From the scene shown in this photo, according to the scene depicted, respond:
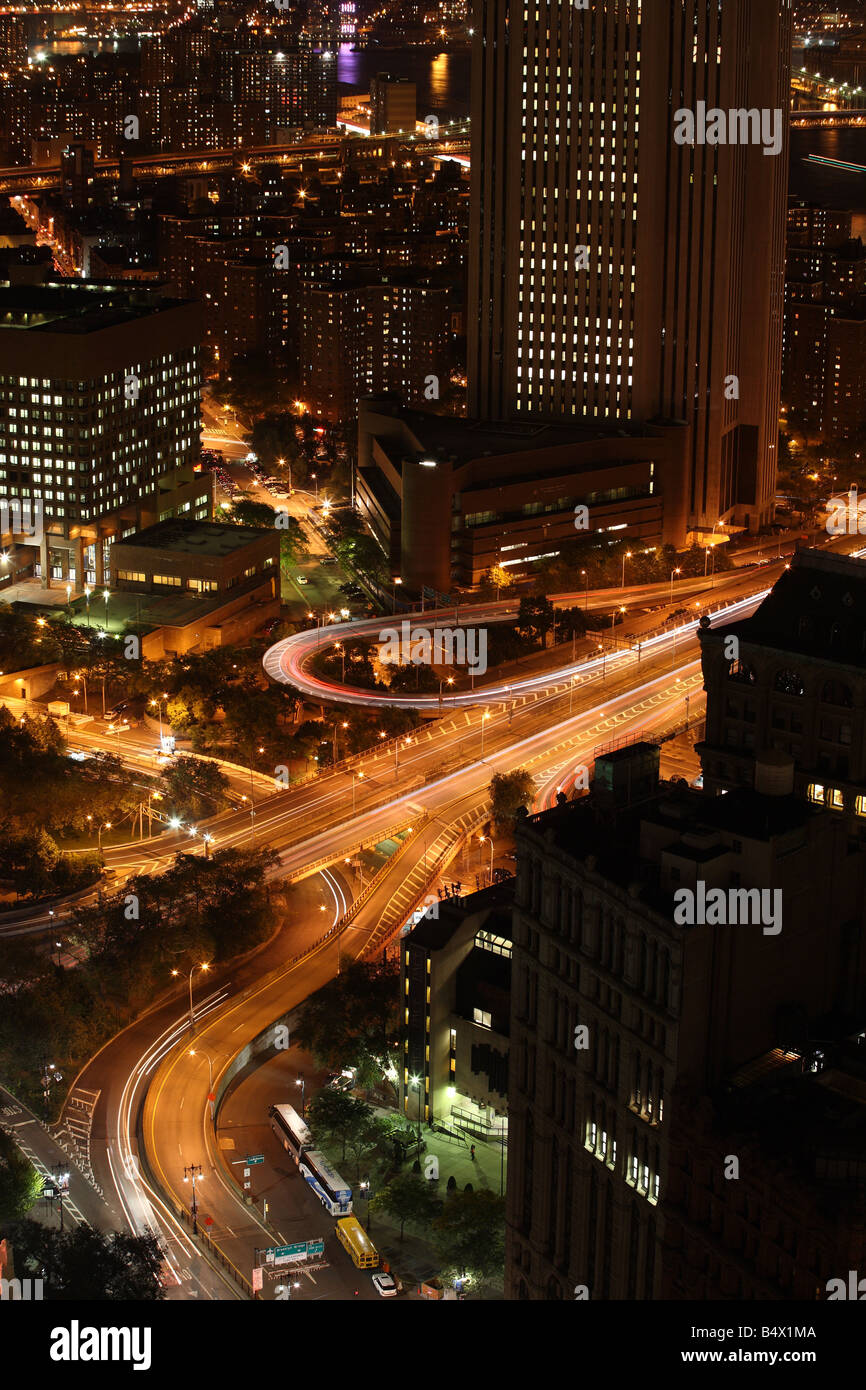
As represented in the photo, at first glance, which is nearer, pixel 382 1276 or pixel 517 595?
pixel 382 1276

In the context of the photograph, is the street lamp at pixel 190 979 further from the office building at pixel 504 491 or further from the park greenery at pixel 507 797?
the office building at pixel 504 491

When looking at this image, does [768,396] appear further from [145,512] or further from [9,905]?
[9,905]

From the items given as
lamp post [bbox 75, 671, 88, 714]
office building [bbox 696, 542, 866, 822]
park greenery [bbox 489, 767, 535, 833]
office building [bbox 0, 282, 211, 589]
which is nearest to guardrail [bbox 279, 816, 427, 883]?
park greenery [bbox 489, 767, 535, 833]

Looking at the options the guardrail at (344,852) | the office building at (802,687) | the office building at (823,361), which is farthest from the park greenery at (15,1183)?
the office building at (823,361)
